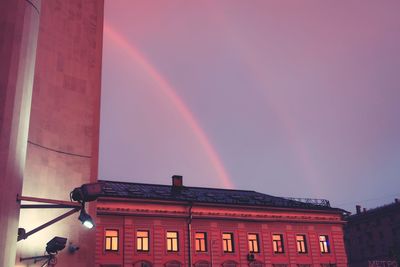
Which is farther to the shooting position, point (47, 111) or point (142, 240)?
point (142, 240)

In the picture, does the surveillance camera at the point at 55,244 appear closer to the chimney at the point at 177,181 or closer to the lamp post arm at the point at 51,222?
the lamp post arm at the point at 51,222

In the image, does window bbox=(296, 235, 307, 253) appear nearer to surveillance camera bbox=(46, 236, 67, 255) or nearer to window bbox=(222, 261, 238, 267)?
window bbox=(222, 261, 238, 267)

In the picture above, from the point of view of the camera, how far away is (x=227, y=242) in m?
43.8

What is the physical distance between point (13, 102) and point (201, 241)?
34226 millimetres

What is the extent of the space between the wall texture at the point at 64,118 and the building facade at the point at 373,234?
2805 inches

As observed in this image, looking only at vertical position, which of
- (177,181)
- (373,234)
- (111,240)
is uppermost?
(177,181)

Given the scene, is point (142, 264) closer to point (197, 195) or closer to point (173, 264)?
point (173, 264)

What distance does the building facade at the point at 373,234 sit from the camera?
80812 millimetres

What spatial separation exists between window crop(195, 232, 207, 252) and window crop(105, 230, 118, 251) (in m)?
7.62

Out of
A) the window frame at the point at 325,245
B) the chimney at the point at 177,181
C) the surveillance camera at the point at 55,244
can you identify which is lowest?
the surveillance camera at the point at 55,244

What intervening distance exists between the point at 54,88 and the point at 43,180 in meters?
3.42

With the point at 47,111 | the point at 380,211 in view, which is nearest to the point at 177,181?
the point at 47,111

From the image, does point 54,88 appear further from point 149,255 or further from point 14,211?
point 149,255

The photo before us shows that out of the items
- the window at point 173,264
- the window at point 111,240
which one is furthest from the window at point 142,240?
the window at point 173,264
